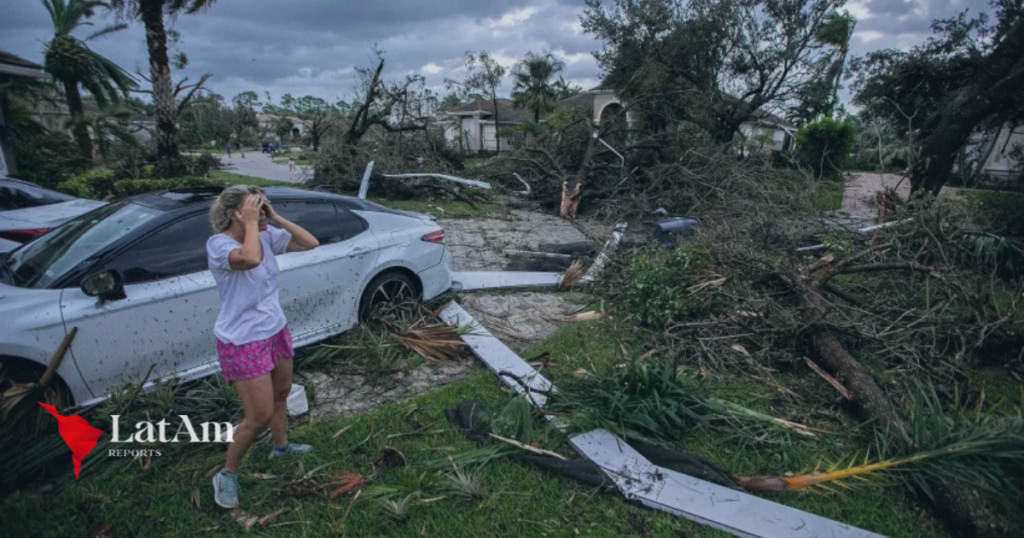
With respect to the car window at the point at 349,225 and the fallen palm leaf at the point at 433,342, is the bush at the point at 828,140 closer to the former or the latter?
the fallen palm leaf at the point at 433,342

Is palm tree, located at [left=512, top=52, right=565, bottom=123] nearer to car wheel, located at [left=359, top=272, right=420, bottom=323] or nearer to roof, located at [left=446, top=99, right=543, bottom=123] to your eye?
roof, located at [left=446, top=99, right=543, bottom=123]

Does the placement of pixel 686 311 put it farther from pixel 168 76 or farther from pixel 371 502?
pixel 168 76

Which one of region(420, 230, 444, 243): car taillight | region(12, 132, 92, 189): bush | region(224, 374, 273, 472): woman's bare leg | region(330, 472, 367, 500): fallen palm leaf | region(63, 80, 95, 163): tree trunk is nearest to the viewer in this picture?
region(224, 374, 273, 472): woman's bare leg

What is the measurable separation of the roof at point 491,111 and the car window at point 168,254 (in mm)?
37902

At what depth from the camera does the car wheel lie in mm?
4746

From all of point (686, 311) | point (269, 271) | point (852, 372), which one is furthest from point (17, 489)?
point (852, 372)

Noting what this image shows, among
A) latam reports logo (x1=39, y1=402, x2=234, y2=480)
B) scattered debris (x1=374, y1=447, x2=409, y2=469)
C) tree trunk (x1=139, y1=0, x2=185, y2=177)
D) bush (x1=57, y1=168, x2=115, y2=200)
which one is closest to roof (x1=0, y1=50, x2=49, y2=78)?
bush (x1=57, y1=168, x2=115, y2=200)

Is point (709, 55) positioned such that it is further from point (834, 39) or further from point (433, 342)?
Result: point (433, 342)

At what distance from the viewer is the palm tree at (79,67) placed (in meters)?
17.8

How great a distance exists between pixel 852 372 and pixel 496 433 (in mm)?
2817

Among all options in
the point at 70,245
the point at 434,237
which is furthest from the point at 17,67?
the point at 434,237

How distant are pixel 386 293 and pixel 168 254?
1878mm

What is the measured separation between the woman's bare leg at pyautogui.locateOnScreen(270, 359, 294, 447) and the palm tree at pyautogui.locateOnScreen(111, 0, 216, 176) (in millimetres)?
13914

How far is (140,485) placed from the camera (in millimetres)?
2877
